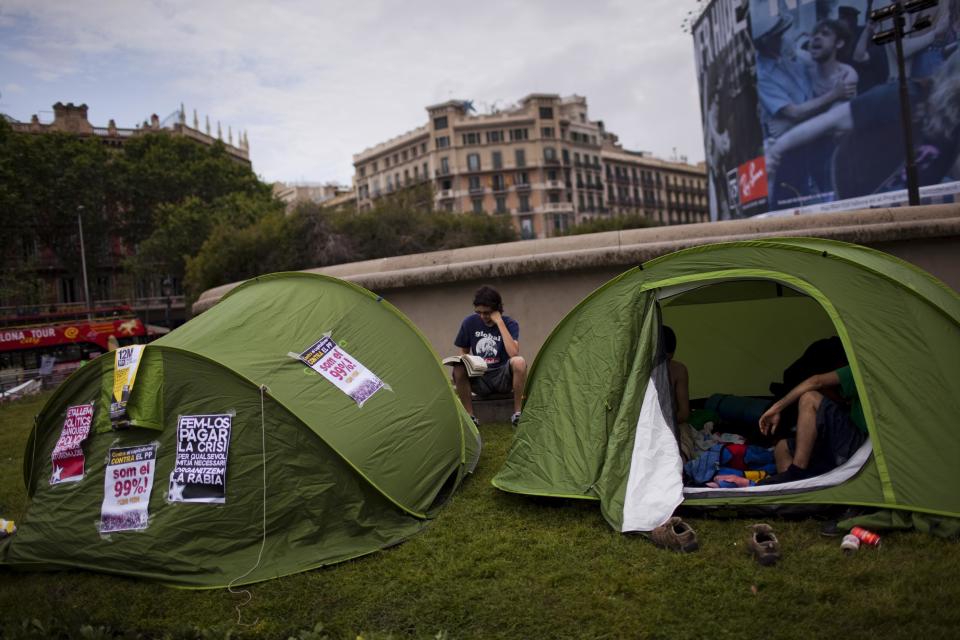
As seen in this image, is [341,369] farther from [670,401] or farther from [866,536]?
[866,536]

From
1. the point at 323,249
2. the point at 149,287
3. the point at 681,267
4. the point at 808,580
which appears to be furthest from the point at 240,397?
A: the point at 149,287

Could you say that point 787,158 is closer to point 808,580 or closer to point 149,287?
point 808,580

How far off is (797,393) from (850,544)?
1151mm

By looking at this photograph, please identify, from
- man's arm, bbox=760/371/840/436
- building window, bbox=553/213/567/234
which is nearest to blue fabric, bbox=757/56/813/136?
man's arm, bbox=760/371/840/436

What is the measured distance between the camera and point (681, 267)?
16.3 ft

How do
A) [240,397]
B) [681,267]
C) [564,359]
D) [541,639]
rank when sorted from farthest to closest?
[564,359], [681,267], [240,397], [541,639]

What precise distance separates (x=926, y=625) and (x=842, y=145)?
34.4 m

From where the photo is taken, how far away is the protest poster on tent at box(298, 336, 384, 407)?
16.1 ft

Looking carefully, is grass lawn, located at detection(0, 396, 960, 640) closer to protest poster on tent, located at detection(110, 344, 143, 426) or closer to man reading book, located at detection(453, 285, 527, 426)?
protest poster on tent, located at detection(110, 344, 143, 426)

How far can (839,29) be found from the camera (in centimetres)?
3219

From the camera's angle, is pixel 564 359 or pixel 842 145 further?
pixel 842 145

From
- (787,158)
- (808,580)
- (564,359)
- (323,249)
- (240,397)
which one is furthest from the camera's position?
(787,158)

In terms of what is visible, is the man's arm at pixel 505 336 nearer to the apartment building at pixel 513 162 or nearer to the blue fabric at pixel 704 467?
the blue fabric at pixel 704 467

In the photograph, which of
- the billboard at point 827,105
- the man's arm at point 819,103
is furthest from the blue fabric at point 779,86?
the man's arm at point 819,103
